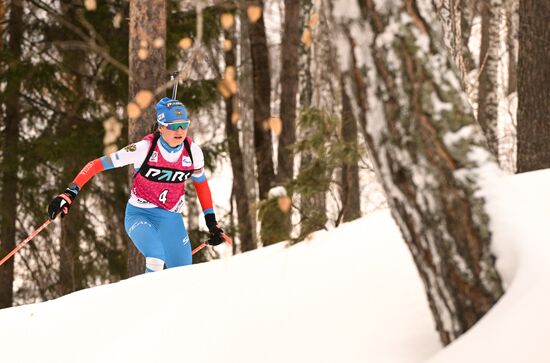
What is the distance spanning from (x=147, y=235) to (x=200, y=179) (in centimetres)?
78

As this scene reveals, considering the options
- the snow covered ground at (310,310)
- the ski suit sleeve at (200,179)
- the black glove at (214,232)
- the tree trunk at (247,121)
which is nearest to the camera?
the snow covered ground at (310,310)

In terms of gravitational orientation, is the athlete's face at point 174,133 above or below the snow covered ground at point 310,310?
above

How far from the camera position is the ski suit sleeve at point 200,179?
275 inches

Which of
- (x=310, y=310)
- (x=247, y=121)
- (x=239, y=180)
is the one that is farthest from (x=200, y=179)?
(x=247, y=121)

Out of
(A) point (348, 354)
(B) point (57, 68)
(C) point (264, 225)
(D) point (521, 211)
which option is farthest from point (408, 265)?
(B) point (57, 68)

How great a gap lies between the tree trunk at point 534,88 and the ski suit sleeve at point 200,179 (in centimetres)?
266

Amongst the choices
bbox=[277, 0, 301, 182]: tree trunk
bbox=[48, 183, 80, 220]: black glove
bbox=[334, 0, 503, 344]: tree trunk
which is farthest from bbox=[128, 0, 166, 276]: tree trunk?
bbox=[334, 0, 503, 344]: tree trunk

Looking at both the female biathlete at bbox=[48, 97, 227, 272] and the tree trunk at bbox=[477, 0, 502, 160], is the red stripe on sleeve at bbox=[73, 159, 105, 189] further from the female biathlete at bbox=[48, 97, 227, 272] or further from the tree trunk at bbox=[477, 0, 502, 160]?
the tree trunk at bbox=[477, 0, 502, 160]

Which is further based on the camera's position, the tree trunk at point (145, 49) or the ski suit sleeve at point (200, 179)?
the tree trunk at point (145, 49)

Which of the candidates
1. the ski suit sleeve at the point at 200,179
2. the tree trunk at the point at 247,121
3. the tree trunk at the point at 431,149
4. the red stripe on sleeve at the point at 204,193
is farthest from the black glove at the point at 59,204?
the tree trunk at the point at 247,121

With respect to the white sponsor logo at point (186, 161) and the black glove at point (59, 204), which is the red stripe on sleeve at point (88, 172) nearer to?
the black glove at point (59, 204)

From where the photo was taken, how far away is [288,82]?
11375 mm

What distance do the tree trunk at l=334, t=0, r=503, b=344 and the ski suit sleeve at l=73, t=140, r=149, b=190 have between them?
406 cm

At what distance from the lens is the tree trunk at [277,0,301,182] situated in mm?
11109
